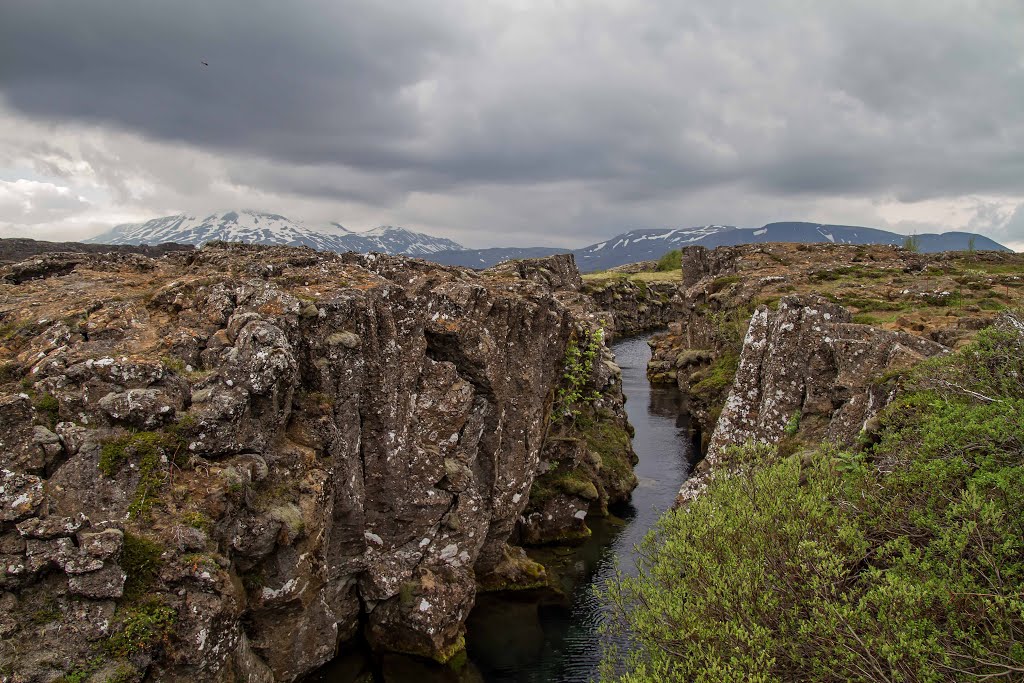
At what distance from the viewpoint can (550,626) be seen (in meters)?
34.7

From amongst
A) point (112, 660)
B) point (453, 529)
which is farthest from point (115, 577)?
point (453, 529)

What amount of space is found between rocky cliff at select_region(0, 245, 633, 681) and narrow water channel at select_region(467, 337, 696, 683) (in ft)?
7.33

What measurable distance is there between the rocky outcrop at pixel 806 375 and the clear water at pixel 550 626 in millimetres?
8583

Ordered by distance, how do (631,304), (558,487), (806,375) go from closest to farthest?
(806,375) → (558,487) → (631,304)

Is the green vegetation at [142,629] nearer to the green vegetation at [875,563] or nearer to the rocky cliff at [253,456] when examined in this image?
the rocky cliff at [253,456]

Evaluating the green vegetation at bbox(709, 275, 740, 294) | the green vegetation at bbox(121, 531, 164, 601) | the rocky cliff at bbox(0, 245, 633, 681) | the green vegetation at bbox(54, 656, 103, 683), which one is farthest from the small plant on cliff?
the green vegetation at bbox(709, 275, 740, 294)

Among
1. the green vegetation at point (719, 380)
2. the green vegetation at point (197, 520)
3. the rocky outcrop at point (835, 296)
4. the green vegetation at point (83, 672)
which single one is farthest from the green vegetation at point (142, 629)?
the green vegetation at point (719, 380)

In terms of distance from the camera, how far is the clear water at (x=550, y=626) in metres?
29.7

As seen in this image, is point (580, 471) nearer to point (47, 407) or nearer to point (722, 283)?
point (47, 407)

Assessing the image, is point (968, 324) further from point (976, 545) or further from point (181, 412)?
point (181, 412)

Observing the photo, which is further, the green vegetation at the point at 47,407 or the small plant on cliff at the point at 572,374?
the small plant on cliff at the point at 572,374

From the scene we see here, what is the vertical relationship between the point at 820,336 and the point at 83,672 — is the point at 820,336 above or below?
above

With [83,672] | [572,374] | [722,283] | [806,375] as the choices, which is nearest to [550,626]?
[572,374]

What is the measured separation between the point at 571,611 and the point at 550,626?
6.65 ft
